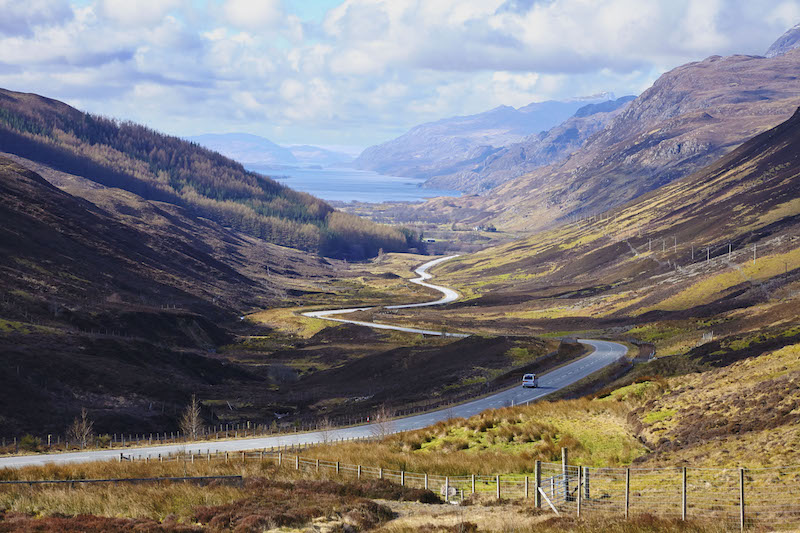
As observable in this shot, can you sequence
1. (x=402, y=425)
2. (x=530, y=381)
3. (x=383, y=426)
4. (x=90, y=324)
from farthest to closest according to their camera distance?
(x=90, y=324)
(x=530, y=381)
(x=402, y=425)
(x=383, y=426)

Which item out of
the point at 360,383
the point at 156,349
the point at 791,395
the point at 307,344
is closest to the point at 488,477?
the point at 791,395

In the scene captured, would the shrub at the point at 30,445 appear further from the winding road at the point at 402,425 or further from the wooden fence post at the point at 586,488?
the wooden fence post at the point at 586,488

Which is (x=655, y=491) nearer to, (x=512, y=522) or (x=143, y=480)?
(x=512, y=522)

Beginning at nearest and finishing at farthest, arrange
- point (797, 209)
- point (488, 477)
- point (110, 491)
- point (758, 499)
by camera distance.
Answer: point (758, 499) < point (110, 491) < point (488, 477) < point (797, 209)

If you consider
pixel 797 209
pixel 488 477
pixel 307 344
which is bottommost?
pixel 307 344

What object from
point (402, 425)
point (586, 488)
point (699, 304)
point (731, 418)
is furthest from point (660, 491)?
point (699, 304)

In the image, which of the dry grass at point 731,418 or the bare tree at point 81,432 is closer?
the dry grass at point 731,418

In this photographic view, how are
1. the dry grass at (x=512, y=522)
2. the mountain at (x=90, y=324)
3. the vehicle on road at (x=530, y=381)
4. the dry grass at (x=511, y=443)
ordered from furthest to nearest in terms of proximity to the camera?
the mountain at (x=90, y=324), the vehicle on road at (x=530, y=381), the dry grass at (x=511, y=443), the dry grass at (x=512, y=522)

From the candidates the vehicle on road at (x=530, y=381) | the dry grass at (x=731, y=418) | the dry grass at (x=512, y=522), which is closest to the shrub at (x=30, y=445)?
the dry grass at (x=512, y=522)

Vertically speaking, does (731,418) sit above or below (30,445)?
above

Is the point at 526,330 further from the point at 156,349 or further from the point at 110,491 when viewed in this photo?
the point at 110,491

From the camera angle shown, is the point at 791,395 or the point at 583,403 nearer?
the point at 791,395
